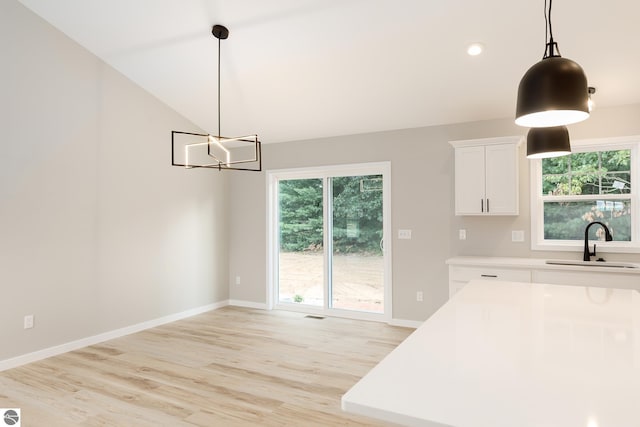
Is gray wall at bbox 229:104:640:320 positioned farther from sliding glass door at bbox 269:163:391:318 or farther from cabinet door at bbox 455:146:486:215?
cabinet door at bbox 455:146:486:215

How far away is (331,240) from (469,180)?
80.9 inches

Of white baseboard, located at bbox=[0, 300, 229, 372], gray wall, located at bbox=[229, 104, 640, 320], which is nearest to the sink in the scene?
gray wall, located at bbox=[229, 104, 640, 320]

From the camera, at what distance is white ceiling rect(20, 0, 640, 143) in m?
3.19

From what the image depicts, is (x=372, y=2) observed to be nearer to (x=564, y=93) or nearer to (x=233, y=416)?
(x=564, y=93)

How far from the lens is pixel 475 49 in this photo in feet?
11.4

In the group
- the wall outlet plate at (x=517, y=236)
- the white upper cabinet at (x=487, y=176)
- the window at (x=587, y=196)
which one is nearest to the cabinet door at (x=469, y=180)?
the white upper cabinet at (x=487, y=176)

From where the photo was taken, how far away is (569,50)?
340 cm

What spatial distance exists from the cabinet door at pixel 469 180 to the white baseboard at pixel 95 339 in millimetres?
3806

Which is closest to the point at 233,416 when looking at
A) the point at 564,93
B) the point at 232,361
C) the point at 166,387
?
the point at 166,387

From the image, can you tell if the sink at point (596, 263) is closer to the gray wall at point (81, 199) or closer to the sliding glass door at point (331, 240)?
the sliding glass door at point (331, 240)

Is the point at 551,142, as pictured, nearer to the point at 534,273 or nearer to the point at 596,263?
the point at 534,273

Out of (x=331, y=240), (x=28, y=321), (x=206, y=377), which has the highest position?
(x=331, y=240)

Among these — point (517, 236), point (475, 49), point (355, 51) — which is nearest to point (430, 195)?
point (517, 236)

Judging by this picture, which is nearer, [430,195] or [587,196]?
[587,196]
